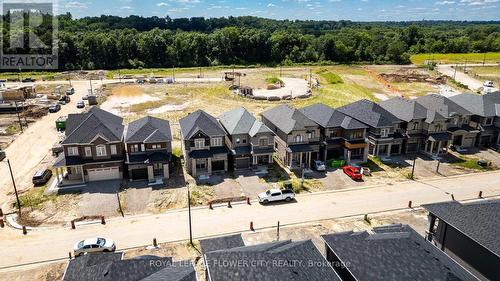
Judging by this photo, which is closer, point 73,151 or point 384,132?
point 73,151

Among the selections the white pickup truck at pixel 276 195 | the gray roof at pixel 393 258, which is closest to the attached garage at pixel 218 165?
the white pickup truck at pixel 276 195

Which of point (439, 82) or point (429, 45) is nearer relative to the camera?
point (439, 82)

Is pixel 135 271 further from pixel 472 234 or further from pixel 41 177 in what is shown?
pixel 41 177

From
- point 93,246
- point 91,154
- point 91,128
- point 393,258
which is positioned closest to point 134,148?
point 91,154

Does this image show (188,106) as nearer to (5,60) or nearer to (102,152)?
(102,152)

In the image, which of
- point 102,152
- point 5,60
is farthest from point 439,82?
point 5,60

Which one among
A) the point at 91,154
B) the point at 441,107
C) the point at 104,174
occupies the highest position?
the point at 441,107

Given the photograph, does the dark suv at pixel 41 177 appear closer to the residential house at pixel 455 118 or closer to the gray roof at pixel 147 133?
the gray roof at pixel 147 133
